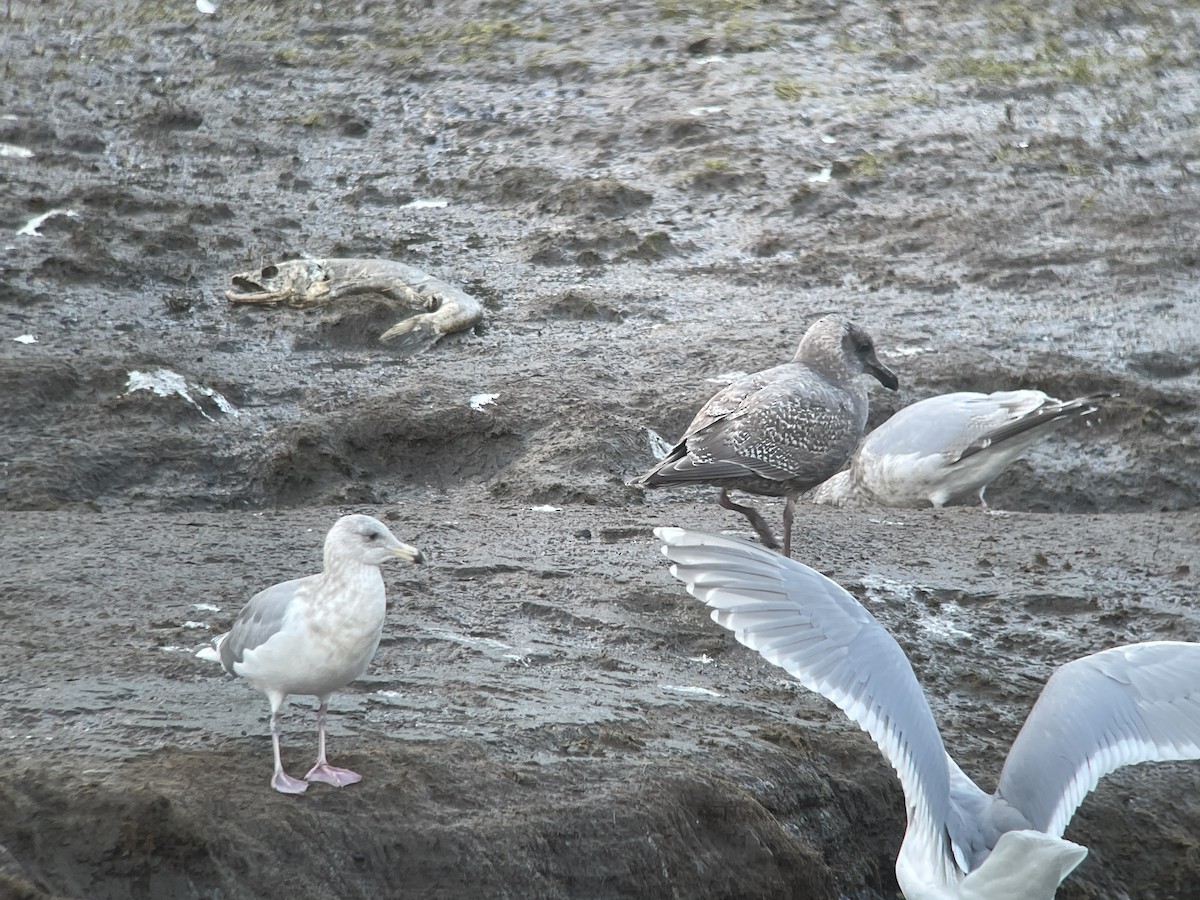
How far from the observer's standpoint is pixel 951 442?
23.3 feet

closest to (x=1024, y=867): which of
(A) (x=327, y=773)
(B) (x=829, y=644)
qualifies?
(B) (x=829, y=644)

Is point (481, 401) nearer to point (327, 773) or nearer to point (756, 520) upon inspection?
point (756, 520)

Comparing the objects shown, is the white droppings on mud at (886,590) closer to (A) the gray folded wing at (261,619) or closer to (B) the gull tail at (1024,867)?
(B) the gull tail at (1024,867)

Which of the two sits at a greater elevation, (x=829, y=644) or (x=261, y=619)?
(x=261, y=619)

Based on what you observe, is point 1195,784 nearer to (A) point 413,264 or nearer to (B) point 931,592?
(B) point 931,592

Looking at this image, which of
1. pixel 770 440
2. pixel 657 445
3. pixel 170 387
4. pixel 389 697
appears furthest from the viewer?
pixel 170 387

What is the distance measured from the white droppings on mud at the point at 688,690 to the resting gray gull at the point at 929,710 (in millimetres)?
858

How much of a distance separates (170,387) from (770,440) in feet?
10.4

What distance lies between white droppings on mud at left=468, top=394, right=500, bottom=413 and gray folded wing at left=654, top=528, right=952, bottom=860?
360 centimetres

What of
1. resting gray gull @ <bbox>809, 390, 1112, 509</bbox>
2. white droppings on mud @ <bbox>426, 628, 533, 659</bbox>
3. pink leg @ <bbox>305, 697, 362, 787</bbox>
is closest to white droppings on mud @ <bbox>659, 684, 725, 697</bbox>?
white droppings on mud @ <bbox>426, 628, 533, 659</bbox>

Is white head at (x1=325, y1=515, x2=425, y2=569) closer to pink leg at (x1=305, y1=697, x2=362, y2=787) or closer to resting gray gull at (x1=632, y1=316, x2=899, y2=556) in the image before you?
pink leg at (x1=305, y1=697, x2=362, y2=787)

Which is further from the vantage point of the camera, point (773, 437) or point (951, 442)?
point (951, 442)

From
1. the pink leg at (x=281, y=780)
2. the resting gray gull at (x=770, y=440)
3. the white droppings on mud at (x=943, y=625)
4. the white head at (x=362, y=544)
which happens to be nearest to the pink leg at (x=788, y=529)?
the resting gray gull at (x=770, y=440)

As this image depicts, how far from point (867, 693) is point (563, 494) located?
3108 millimetres
